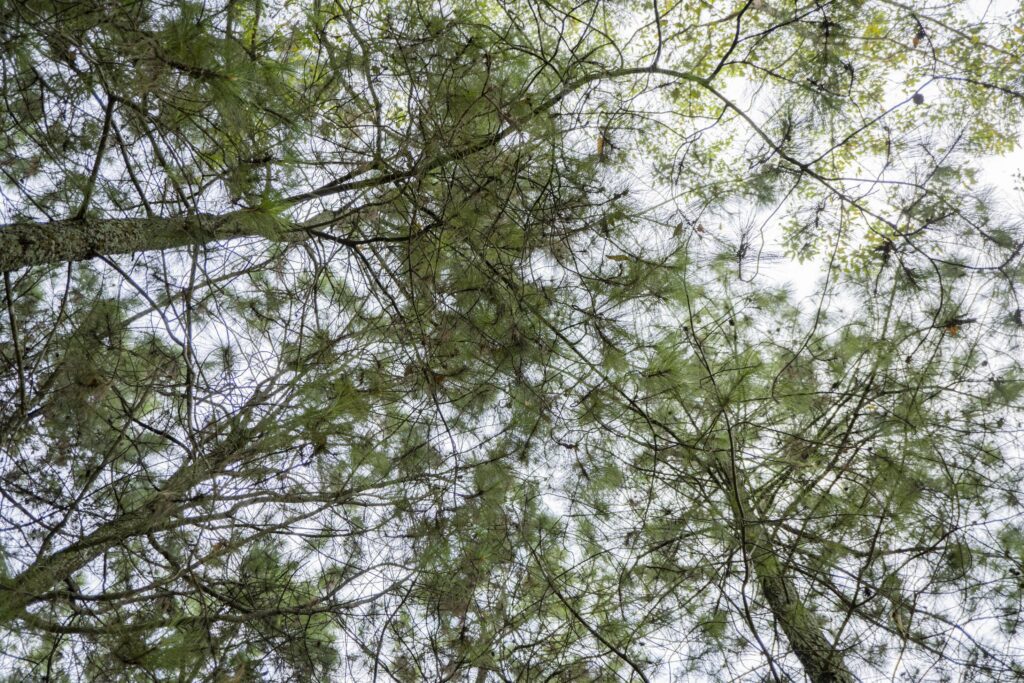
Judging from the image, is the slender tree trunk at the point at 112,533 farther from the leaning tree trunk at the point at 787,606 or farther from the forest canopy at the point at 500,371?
the leaning tree trunk at the point at 787,606

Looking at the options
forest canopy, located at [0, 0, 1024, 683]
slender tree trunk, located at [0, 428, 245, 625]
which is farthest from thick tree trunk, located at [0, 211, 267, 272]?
slender tree trunk, located at [0, 428, 245, 625]

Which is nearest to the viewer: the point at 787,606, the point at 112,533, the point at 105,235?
the point at 105,235

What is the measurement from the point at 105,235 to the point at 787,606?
2427 millimetres

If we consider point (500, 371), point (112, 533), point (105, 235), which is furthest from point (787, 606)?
point (105, 235)

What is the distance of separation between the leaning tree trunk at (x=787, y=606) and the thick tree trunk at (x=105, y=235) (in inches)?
64.9

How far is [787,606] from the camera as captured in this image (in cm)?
254

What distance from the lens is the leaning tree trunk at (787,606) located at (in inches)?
93.9

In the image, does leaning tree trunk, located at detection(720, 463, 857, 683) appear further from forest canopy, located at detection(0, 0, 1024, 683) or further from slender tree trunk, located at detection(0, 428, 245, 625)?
slender tree trunk, located at detection(0, 428, 245, 625)

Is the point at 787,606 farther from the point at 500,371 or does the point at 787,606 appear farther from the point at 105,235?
the point at 105,235

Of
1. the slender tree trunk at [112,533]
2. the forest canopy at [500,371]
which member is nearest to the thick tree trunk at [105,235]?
the forest canopy at [500,371]

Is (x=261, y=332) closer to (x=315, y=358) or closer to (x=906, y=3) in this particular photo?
(x=315, y=358)

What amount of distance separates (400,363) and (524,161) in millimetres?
795

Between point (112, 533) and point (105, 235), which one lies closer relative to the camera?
point (105, 235)

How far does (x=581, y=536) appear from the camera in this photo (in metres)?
2.75
